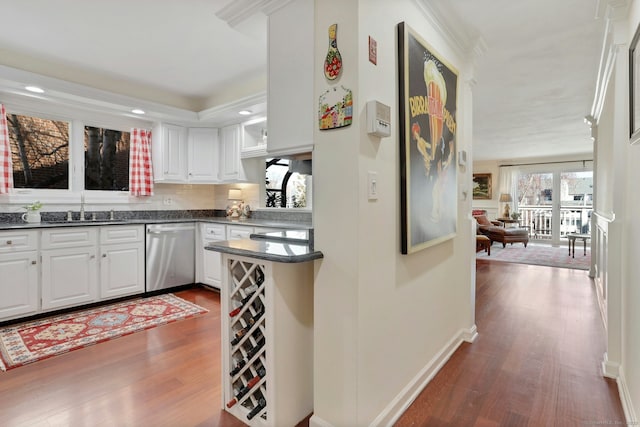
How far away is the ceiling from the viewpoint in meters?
2.19

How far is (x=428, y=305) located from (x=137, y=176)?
3774mm

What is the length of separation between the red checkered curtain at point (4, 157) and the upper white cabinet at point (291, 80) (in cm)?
314

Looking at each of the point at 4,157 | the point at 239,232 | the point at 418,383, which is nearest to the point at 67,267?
the point at 4,157

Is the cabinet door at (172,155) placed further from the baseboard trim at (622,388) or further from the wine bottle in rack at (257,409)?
the baseboard trim at (622,388)

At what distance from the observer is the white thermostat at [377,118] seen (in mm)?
1426

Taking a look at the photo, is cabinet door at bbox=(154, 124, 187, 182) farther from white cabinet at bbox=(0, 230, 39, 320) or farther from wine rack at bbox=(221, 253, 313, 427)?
wine rack at bbox=(221, 253, 313, 427)

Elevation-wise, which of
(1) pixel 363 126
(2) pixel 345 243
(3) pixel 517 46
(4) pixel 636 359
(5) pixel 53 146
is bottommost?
(4) pixel 636 359

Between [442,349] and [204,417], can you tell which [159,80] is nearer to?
[204,417]

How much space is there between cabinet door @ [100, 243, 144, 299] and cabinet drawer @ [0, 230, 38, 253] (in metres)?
0.57

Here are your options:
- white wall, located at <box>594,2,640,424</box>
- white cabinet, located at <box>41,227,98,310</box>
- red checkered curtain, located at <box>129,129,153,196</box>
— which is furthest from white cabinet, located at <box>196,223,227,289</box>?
white wall, located at <box>594,2,640,424</box>

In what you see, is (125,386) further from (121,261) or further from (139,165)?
(139,165)

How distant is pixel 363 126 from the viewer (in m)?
1.43

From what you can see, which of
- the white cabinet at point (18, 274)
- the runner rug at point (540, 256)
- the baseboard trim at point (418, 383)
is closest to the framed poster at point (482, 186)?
the runner rug at point (540, 256)

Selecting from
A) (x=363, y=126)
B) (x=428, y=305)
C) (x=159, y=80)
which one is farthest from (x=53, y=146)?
(x=428, y=305)
